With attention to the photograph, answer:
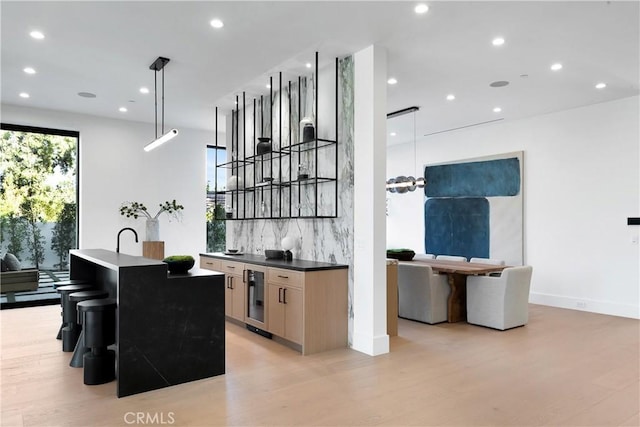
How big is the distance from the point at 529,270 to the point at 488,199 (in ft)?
8.39

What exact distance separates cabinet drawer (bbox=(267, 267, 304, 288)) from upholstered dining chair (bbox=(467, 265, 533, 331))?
2619 mm

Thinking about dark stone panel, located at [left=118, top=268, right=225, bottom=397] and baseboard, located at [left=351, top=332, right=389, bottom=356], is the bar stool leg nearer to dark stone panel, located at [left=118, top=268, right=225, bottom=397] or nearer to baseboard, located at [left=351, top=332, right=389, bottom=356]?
dark stone panel, located at [left=118, top=268, right=225, bottom=397]

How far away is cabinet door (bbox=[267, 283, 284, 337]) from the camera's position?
15.2 ft

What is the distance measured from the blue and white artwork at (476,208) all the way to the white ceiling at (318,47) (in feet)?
4.91

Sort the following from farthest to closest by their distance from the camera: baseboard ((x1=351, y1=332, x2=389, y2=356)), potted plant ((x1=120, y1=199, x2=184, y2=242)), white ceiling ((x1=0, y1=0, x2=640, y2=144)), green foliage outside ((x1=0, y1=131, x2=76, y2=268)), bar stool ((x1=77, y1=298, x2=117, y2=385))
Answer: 1. potted plant ((x1=120, y1=199, x2=184, y2=242))
2. green foliage outside ((x1=0, y1=131, x2=76, y2=268))
3. baseboard ((x1=351, y1=332, x2=389, y2=356))
4. white ceiling ((x1=0, y1=0, x2=640, y2=144))
5. bar stool ((x1=77, y1=298, x2=117, y2=385))

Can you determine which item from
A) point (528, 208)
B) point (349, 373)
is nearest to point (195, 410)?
point (349, 373)

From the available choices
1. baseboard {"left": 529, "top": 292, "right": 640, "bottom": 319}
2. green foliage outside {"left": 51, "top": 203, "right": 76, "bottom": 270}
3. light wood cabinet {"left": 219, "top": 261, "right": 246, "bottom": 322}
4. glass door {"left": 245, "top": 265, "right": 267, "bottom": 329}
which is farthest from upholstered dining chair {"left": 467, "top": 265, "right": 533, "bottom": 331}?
green foliage outside {"left": 51, "top": 203, "right": 76, "bottom": 270}

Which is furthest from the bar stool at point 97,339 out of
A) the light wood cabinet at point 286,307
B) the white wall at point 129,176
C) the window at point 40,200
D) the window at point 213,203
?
the window at point 213,203

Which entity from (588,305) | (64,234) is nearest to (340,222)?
(588,305)

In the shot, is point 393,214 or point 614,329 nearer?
point 614,329

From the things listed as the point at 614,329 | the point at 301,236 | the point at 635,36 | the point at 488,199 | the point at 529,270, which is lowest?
the point at 614,329

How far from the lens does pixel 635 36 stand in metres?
4.26

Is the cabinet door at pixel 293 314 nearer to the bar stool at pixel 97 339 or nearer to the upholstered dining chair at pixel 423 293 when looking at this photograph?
the bar stool at pixel 97 339

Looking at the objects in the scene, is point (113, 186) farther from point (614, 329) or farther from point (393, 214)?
point (614, 329)
